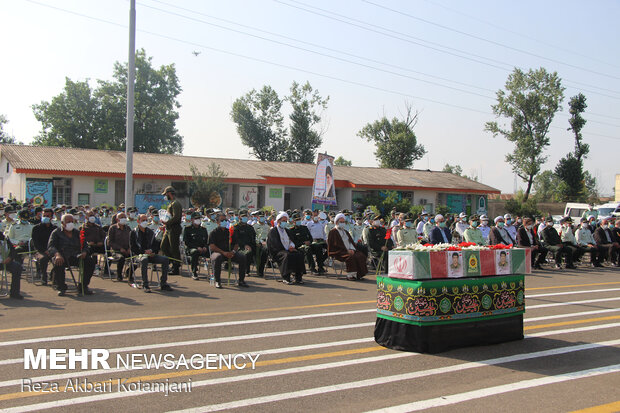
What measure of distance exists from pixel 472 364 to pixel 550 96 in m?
59.9

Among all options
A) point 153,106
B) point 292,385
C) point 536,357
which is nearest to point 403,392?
point 292,385

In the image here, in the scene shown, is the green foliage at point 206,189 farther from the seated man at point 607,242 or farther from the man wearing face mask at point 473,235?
the seated man at point 607,242

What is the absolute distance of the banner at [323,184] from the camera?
67.6 ft

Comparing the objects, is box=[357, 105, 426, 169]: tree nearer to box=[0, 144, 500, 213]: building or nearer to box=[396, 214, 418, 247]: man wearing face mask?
box=[0, 144, 500, 213]: building

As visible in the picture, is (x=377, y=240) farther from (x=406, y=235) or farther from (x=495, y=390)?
(x=495, y=390)

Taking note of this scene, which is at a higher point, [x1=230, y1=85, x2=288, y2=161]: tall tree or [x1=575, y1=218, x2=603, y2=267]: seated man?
[x1=230, y1=85, x2=288, y2=161]: tall tree

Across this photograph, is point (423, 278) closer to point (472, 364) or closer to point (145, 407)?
point (472, 364)

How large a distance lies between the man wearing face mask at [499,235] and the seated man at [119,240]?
11965 mm

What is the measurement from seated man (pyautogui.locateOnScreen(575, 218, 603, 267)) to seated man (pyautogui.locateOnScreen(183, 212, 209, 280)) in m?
14.2

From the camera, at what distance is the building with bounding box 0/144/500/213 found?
31453 millimetres

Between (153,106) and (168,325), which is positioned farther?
(153,106)

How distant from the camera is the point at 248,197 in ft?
127

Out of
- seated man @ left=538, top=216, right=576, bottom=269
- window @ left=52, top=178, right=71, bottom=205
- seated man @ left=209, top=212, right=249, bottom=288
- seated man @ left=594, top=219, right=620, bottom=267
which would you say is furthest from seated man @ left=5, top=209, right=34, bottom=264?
seated man @ left=594, top=219, right=620, bottom=267

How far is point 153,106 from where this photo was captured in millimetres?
60000
